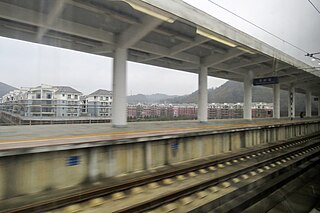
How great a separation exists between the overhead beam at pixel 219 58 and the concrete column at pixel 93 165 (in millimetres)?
11517

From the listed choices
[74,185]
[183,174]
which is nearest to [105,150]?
[74,185]

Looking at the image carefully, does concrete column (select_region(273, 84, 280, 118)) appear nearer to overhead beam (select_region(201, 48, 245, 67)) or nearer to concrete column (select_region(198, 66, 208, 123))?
concrete column (select_region(198, 66, 208, 123))

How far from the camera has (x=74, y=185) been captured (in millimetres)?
5562

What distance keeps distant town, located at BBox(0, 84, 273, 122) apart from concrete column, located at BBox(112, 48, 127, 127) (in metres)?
1.21

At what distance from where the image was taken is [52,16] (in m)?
8.56

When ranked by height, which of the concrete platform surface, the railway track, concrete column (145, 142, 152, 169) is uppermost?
the concrete platform surface

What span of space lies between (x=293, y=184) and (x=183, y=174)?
3.03m

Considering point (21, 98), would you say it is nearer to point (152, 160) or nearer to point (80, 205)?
point (152, 160)

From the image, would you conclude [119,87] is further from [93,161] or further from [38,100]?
[93,161]

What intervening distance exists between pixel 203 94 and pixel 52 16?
11.9 meters

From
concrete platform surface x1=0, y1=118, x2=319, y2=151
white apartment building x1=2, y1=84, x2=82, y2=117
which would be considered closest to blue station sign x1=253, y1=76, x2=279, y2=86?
concrete platform surface x1=0, y1=118, x2=319, y2=151

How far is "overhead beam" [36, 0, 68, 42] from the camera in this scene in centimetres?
816

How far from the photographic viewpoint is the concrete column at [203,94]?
56.7ft

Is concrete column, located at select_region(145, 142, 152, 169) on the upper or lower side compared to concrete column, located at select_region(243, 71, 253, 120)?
lower
